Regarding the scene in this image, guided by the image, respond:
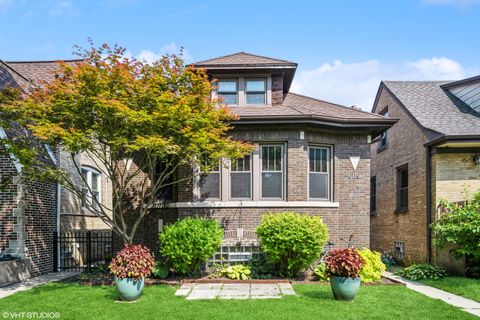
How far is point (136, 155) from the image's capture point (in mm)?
12266

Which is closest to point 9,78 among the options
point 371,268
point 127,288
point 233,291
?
point 127,288

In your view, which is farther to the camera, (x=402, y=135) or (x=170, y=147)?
(x=402, y=135)

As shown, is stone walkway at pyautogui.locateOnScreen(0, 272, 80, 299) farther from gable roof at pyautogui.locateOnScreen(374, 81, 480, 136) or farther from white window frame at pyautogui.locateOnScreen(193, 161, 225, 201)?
gable roof at pyautogui.locateOnScreen(374, 81, 480, 136)

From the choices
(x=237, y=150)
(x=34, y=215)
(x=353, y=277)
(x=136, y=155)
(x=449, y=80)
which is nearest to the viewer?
(x=353, y=277)

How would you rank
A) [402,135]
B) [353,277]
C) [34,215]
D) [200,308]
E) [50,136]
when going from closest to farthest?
[200,308]
[353,277]
[50,136]
[34,215]
[402,135]

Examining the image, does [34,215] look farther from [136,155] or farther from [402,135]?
[402,135]

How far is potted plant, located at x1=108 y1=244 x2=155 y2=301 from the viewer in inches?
323

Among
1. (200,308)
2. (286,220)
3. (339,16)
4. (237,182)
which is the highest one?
(339,16)

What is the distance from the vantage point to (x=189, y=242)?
9953 millimetres

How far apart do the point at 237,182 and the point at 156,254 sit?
10.4ft

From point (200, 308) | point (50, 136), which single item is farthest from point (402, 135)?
point (50, 136)

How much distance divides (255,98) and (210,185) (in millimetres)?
3081

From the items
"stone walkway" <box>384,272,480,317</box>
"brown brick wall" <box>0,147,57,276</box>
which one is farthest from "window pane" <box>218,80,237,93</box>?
"stone walkway" <box>384,272,480,317</box>

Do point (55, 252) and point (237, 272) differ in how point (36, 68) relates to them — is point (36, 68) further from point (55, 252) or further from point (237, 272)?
point (237, 272)
